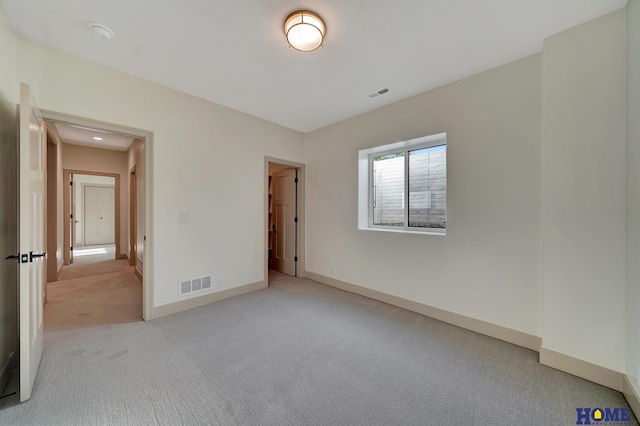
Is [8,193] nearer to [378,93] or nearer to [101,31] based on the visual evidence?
[101,31]

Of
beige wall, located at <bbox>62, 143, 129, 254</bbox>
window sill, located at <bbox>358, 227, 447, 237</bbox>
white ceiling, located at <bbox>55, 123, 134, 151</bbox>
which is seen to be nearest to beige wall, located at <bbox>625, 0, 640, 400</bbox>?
window sill, located at <bbox>358, 227, 447, 237</bbox>

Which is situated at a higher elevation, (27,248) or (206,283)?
(27,248)

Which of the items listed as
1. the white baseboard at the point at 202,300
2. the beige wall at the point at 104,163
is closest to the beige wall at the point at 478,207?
the white baseboard at the point at 202,300

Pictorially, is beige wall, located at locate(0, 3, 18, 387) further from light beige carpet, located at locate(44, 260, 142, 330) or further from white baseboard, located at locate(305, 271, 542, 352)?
white baseboard, located at locate(305, 271, 542, 352)

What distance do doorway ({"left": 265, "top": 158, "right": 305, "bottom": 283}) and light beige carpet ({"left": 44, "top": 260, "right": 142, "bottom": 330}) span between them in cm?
234

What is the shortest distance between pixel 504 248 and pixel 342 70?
2460 millimetres

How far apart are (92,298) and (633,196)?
591 cm

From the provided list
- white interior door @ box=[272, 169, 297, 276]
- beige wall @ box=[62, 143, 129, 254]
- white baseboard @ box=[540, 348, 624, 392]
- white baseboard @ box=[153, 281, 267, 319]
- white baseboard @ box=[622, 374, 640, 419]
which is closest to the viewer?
white baseboard @ box=[622, 374, 640, 419]

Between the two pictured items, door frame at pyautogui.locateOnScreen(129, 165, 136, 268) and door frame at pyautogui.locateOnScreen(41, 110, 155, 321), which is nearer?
door frame at pyautogui.locateOnScreen(41, 110, 155, 321)

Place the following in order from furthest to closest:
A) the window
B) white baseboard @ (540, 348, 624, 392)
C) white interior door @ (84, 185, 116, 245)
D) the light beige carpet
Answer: white interior door @ (84, 185, 116, 245) → the window → the light beige carpet → white baseboard @ (540, 348, 624, 392)

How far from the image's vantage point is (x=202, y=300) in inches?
Result: 128

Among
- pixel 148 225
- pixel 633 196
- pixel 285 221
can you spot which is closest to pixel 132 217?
pixel 148 225

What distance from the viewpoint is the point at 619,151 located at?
178cm

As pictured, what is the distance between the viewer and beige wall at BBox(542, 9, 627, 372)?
1784 mm
